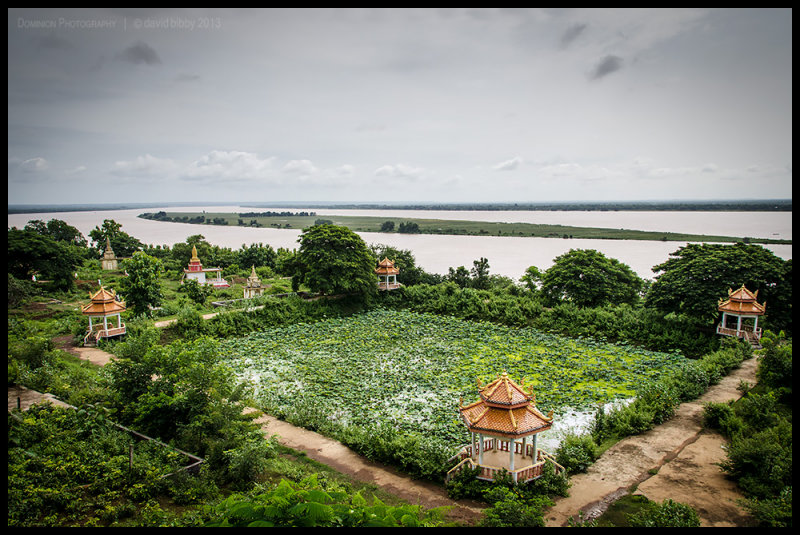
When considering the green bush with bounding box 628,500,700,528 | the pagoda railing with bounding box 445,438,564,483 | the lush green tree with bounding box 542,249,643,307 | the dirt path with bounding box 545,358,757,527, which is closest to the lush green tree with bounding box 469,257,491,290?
the lush green tree with bounding box 542,249,643,307

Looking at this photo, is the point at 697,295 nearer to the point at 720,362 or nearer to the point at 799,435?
the point at 720,362

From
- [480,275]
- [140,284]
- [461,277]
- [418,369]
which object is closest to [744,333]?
[418,369]

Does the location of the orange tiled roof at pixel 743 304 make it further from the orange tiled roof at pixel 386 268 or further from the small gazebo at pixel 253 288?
the small gazebo at pixel 253 288

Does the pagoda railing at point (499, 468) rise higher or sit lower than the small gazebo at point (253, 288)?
lower

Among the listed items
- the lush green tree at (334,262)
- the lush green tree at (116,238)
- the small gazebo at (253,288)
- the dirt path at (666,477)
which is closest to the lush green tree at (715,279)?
the dirt path at (666,477)

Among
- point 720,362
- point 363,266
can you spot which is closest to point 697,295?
point 720,362

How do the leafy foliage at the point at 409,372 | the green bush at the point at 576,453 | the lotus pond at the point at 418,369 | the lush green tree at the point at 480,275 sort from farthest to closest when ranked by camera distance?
the lush green tree at the point at 480,275
the lotus pond at the point at 418,369
the leafy foliage at the point at 409,372
the green bush at the point at 576,453
